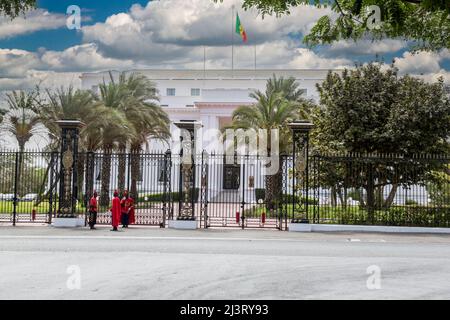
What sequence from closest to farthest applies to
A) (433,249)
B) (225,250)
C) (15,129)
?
(225,250), (433,249), (15,129)

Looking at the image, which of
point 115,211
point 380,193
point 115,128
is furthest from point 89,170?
point 380,193

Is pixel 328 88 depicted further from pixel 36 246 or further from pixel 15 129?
pixel 15 129

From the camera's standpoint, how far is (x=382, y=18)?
25.3 feet

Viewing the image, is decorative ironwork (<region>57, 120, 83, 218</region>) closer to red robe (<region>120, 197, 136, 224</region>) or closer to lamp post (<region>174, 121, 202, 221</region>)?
red robe (<region>120, 197, 136, 224</region>)

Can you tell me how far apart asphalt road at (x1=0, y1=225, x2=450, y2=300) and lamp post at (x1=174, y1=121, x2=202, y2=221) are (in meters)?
2.72

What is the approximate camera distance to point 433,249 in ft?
52.3

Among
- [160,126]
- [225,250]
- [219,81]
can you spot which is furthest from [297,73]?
[225,250]

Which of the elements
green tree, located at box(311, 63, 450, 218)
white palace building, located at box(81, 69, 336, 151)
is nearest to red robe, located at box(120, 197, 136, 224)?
green tree, located at box(311, 63, 450, 218)

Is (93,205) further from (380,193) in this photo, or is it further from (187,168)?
(380,193)

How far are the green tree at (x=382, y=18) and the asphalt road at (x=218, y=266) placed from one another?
13.7ft

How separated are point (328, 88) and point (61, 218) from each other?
14.0 meters

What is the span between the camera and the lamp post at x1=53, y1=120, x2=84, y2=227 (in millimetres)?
21453

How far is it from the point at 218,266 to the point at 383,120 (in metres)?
15.8
